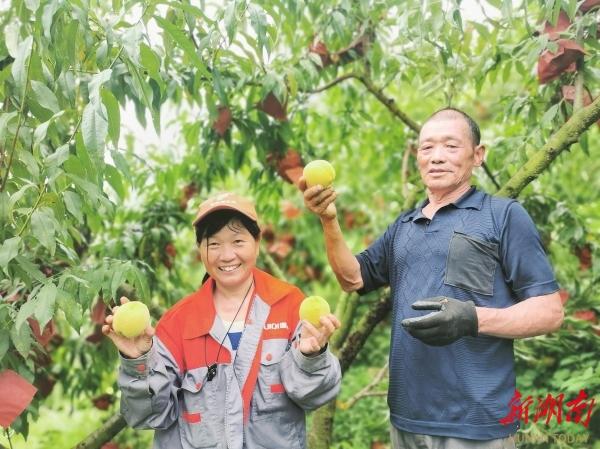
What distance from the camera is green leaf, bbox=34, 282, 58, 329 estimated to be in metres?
1.52

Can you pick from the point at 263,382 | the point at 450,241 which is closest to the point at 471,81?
the point at 450,241

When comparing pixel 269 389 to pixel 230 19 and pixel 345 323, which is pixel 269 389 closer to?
pixel 230 19

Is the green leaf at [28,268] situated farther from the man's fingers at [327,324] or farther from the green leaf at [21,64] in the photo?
the man's fingers at [327,324]

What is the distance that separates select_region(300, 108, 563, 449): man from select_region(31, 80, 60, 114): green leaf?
736 mm

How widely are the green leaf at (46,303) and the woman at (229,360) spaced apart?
157 mm

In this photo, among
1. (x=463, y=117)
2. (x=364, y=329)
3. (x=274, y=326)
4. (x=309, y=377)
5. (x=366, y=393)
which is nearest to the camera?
(x=309, y=377)

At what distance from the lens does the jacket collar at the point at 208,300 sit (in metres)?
1.88

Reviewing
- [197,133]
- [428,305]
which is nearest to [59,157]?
[428,305]

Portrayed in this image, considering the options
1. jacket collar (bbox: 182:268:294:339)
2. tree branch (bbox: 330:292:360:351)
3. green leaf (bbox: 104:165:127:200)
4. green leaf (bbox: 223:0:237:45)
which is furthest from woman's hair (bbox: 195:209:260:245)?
tree branch (bbox: 330:292:360:351)

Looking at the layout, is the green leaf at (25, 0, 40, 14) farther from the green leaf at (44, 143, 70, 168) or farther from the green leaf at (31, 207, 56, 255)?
the green leaf at (31, 207, 56, 255)

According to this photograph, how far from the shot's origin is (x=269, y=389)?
6.01 feet

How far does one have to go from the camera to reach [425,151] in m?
2.01

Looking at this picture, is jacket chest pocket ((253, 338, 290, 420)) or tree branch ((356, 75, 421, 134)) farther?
tree branch ((356, 75, 421, 134))

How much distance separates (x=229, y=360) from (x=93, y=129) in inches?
30.9
